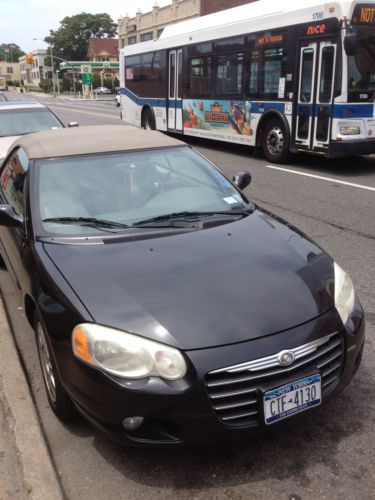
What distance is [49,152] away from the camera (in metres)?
3.77

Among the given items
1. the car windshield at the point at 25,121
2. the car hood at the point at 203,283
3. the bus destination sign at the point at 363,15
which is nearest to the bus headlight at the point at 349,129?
the bus destination sign at the point at 363,15

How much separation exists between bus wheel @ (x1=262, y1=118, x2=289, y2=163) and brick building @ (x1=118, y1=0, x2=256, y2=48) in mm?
41635

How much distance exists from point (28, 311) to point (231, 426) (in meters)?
1.58

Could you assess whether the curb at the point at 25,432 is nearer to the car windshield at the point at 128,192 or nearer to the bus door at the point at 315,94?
the car windshield at the point at 128,192

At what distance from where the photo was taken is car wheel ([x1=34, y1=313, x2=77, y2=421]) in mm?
2723

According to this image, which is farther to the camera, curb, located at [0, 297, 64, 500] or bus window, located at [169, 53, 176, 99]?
bus window, located at [169, 53, 176, 99]

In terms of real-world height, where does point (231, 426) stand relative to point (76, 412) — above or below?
above

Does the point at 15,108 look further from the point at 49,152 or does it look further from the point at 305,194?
the point at 49,152

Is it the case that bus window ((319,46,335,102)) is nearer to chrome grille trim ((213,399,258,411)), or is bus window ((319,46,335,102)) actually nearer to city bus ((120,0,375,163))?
city bus ((120,0,375,163))

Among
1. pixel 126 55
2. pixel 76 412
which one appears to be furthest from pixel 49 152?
pixel 126 55

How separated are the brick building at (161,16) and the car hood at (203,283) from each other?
5059 cm

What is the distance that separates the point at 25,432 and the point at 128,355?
91 centimetres

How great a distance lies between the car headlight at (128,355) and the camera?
223 cm

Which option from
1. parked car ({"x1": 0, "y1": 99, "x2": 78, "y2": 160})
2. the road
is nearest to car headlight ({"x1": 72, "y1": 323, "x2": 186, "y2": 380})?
the road
